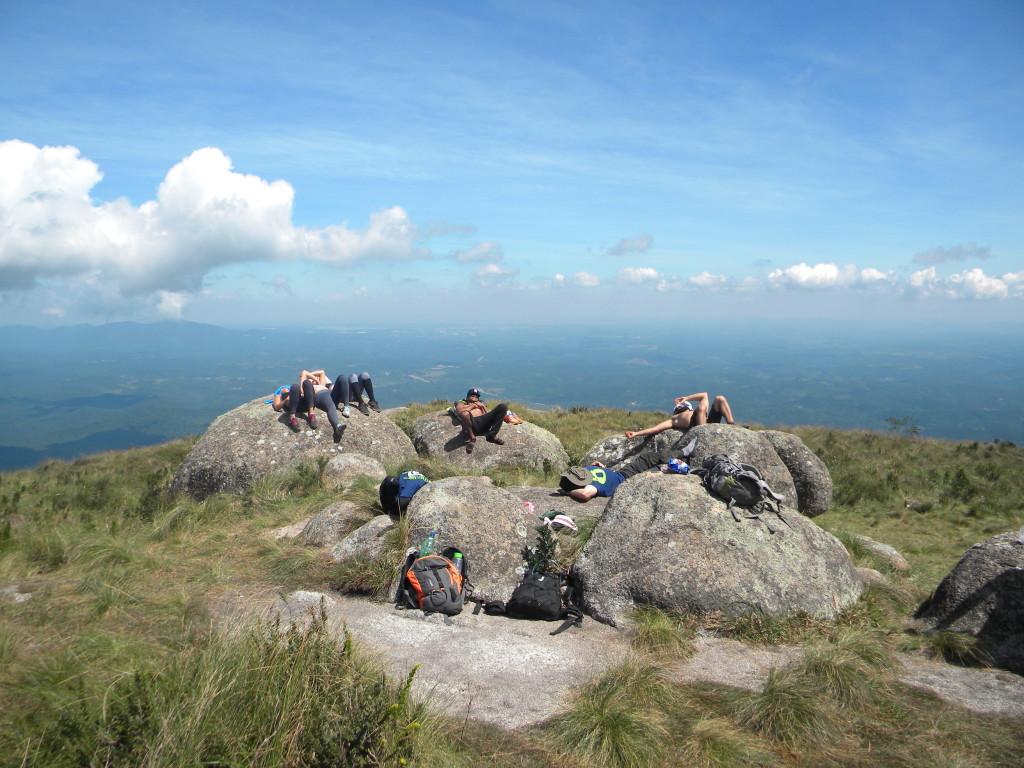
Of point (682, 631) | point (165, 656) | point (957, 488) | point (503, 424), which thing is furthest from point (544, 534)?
point (957, 488)

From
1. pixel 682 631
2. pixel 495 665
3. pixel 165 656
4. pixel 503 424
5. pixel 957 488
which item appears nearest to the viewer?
pixel 165 656

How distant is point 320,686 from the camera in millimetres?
3400

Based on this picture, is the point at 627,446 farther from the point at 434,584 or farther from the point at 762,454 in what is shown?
the point at 434,584

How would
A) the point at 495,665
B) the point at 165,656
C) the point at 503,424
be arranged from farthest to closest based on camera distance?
the point at 503,424 → the point at 495,665 → the point at 165,656

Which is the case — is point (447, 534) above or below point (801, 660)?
above

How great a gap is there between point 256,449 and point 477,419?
535cm

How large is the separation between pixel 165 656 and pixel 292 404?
973 centimetres

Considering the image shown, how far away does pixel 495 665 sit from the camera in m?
4.96

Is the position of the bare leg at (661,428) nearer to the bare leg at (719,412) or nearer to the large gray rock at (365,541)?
the bare leg at (719,412)

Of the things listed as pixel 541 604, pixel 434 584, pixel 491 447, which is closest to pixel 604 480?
pixel 541 604

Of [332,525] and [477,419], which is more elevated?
[477,419]

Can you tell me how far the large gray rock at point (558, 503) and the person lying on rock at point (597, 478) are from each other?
0.14 metres

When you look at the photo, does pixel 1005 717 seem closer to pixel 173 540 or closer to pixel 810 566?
pixel 810 566

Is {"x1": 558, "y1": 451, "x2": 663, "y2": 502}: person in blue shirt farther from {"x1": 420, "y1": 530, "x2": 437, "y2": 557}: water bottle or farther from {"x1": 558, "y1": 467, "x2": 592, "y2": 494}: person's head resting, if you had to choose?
{"x1": 420, "y1": 530, "x2": 437, "y2": 557}: water bottle
